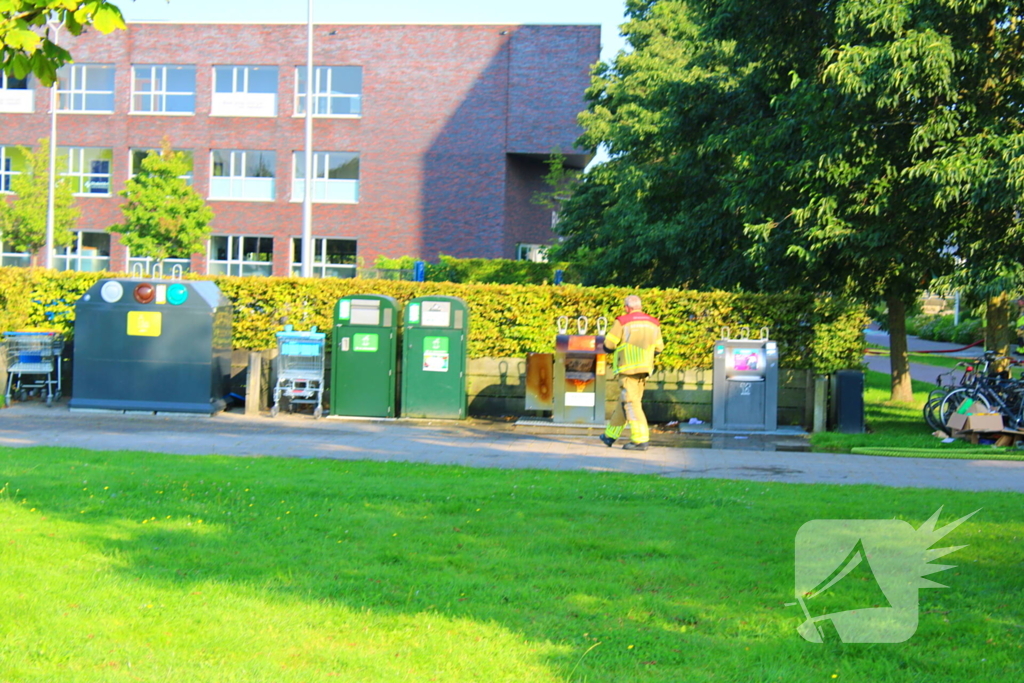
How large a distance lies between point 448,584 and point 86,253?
40282 mm

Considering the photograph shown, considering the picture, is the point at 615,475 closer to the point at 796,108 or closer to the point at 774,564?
the point at 774,564

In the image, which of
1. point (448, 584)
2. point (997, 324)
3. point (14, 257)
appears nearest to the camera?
point (448, 584)

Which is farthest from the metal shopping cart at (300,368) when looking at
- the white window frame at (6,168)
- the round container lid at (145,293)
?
the white window frame at (6,168)

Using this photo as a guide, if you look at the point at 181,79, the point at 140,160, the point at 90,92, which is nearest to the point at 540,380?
the point at 140,160

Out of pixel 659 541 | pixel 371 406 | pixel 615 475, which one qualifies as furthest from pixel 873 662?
pixel 371 406

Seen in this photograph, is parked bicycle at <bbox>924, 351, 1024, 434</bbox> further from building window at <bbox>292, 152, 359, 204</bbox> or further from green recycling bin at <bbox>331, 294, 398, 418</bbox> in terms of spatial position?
building window at <bbox>292, 152, 359, 204</bbox>

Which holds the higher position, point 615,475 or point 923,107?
point 923,107

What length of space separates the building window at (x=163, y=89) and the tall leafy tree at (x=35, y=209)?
400 centimetres

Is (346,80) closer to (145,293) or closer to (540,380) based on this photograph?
(145,293)

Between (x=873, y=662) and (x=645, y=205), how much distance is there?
17.0m

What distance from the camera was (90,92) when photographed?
41.6 metres

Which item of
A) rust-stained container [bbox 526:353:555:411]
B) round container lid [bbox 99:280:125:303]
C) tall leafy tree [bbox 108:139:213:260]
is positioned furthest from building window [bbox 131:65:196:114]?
rust-stained container [bbox 526:353:555:411]

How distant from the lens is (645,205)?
20875mm

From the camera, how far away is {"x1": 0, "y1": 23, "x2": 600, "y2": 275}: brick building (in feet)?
131
